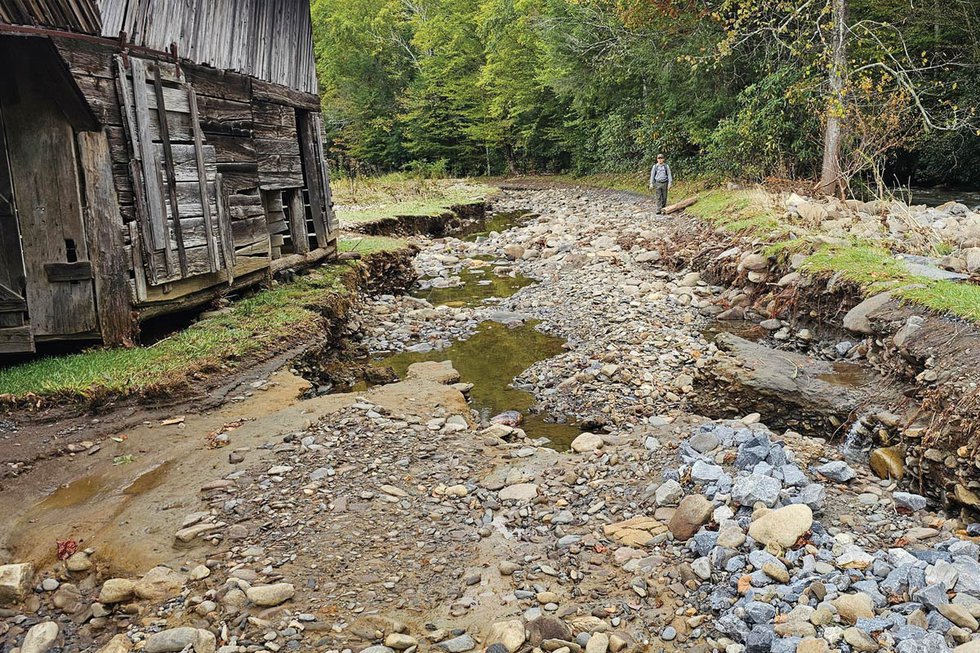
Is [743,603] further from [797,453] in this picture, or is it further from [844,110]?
Result: [844,110]

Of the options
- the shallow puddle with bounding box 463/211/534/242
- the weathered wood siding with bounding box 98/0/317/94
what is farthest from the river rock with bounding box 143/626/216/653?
the shallow puddle with bounding box 463/211/534/242

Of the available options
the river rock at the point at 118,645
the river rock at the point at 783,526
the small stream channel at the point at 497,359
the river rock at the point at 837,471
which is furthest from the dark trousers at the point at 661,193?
the river rock at the point at 118,645

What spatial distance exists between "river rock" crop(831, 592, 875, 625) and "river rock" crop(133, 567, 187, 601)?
365 cm

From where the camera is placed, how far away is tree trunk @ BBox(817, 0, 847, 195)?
40.3ft

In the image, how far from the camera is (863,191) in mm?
15656

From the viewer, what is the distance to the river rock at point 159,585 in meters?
3.91

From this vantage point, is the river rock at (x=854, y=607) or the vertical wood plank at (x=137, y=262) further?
the vertical wood plank at (x=137, y=262)

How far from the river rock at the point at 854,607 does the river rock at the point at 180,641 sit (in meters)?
3.23

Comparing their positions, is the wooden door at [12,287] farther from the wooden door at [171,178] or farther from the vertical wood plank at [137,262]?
the wooden door at [171,178]

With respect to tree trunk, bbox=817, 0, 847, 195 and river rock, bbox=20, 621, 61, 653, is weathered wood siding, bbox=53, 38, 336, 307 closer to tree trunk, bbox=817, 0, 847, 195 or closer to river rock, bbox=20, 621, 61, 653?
river rock, bbox=20, 621, 61, 653

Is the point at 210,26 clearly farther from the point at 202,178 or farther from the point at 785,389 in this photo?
the point at 785,389

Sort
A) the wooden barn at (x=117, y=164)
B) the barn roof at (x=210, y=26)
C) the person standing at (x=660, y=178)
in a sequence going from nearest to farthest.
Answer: the barn roof at (x=210, y=26), the wooden barn at (x=117, y=164), the person standing at (x=660, y=178)

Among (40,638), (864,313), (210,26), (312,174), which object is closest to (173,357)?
(40,638)

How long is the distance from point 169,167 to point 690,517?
683 cm
